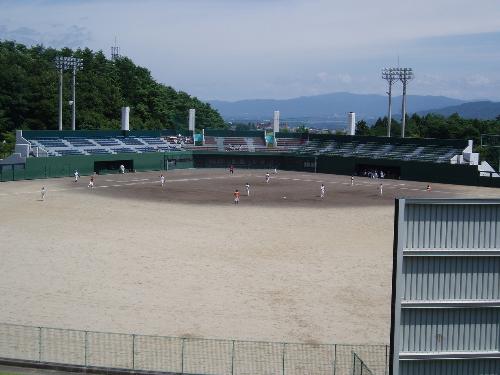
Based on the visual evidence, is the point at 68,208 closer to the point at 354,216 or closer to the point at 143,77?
the point at 354,216

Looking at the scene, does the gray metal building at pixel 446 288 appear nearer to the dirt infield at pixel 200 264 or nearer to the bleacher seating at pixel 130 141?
the dirt infield at pixel 200 264

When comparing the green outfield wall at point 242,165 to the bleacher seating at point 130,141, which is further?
the bleacher seating at point 130,141

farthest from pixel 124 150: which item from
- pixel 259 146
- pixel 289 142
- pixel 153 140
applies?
pixel 289 142

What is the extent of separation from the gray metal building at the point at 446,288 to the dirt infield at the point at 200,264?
8439mm

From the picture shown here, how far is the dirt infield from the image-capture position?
22500mm

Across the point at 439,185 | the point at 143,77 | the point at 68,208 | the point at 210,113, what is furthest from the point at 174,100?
the point at 68,208

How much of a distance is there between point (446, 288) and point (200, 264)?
63.4 ft

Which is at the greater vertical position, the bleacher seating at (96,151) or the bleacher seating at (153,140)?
the bleacher seating at (153,140)

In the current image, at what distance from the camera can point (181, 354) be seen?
1888cm

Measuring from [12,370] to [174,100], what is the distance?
388 feet

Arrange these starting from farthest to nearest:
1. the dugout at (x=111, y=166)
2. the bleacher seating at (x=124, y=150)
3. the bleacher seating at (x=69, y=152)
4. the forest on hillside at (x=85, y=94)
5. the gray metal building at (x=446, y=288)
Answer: the forest on hillside at (x=85, y=94) → the bleacher seating at (x=124, y=150) → the dugout at (x=111, y=166) → the bleacher seating at (x=69, y=152) → the gray metal building at (x=446, y=288)

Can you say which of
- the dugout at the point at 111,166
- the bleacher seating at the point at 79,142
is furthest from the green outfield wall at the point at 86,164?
the bleacher seating at the point at 79,142

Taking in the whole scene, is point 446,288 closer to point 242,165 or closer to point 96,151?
point 96,151

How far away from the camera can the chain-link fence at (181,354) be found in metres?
18.0
